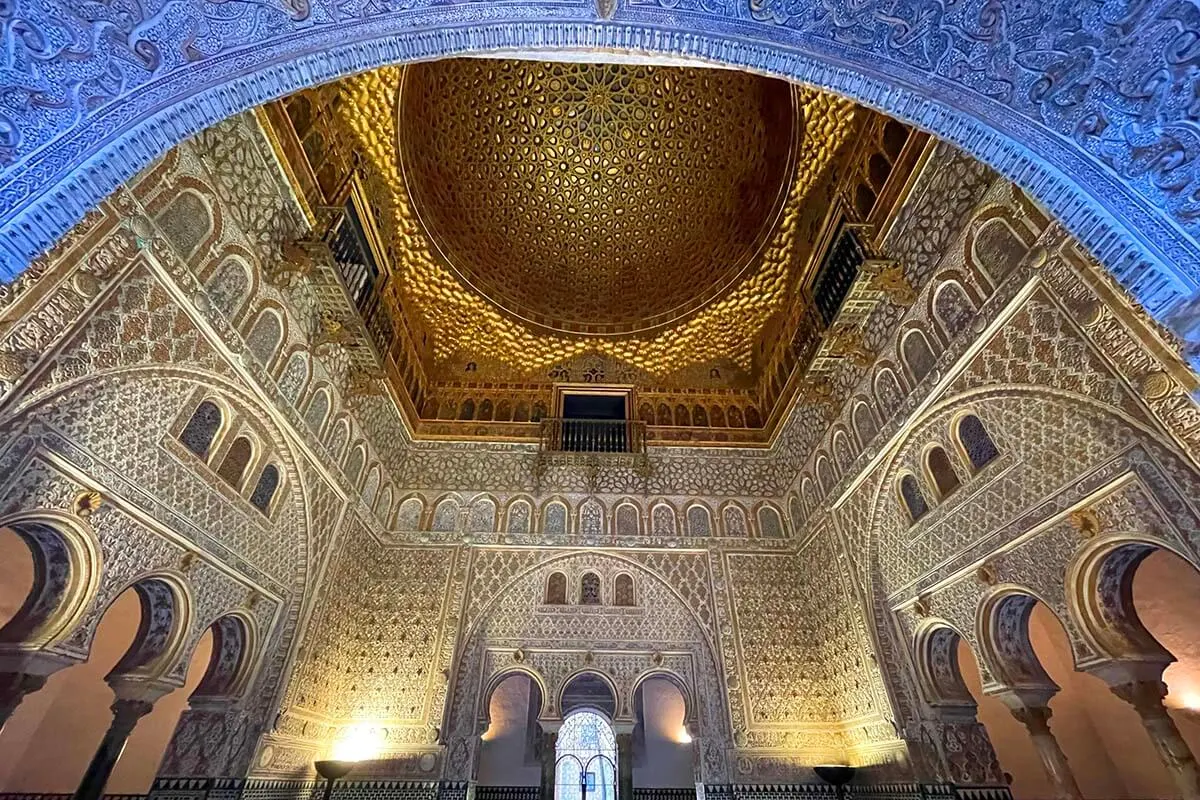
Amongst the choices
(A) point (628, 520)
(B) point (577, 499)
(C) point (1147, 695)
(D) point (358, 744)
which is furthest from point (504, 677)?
(C) point (1147, 695)

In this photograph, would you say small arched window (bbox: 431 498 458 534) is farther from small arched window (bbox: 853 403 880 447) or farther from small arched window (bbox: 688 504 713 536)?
small arched window (bbox: 853 403 880 447)

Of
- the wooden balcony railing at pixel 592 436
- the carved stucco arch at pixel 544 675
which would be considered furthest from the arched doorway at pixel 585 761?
the wooden balcony railing at pixel 592 436

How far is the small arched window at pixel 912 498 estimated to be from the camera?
5309 millimetres

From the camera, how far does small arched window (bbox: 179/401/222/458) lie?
4.33m

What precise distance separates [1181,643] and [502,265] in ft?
32.7

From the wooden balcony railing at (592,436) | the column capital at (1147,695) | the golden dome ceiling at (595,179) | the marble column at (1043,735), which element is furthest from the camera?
the wooden balcony railing at (592,436)

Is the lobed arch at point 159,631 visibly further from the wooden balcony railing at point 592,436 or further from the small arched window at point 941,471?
the small arched window at point 941,471

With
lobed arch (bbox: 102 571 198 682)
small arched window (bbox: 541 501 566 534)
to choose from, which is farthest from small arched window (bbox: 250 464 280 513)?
small arched window (bbox: 541 501 566 534)

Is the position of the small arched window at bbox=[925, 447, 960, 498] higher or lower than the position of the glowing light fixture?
higher

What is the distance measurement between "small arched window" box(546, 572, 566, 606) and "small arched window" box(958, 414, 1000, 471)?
5360mm

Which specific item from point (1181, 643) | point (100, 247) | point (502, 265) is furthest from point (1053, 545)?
point (502, 265)

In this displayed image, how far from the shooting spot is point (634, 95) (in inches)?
293

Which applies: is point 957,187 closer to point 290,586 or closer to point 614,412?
point 614,412

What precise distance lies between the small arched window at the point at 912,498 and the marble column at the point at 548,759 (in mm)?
5121
